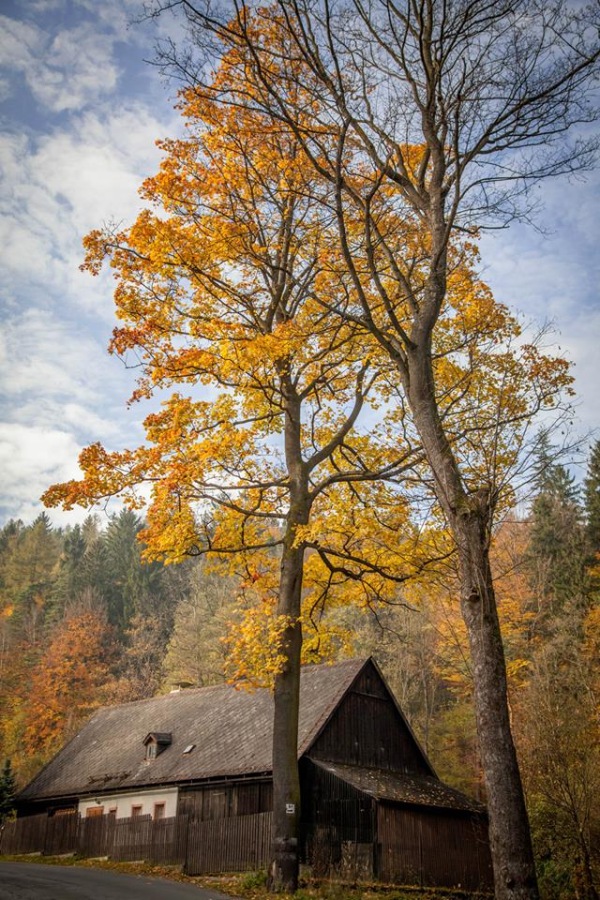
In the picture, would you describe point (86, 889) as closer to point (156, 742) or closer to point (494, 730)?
point (494, 730)

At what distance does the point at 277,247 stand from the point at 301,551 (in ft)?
23.1

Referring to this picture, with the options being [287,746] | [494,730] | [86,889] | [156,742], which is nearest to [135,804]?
[156,742]

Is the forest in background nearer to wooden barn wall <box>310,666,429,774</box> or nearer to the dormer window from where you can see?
wooden barn wall <box>310,666,429,774</box>

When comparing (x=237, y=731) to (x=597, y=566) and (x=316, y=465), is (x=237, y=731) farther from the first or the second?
(x=597, y=566)

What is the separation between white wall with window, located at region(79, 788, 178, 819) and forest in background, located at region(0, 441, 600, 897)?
24.5 ft

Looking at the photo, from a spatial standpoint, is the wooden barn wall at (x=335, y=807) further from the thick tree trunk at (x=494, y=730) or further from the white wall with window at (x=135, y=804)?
the thick tree trunk at (x=494, y=730)

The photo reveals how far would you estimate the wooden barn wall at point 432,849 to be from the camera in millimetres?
18859

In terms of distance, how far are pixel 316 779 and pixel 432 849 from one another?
399 centimetres

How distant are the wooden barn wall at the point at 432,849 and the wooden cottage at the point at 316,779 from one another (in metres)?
0.03

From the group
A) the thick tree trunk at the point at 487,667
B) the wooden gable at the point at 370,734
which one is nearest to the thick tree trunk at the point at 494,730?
the thick tree trunk at the point at 487,667

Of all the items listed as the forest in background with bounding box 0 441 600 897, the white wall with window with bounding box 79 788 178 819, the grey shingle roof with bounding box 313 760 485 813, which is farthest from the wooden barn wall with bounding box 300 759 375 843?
the white wall with window with bounding box 79 788 178 819

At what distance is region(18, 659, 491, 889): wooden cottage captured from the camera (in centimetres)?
1964

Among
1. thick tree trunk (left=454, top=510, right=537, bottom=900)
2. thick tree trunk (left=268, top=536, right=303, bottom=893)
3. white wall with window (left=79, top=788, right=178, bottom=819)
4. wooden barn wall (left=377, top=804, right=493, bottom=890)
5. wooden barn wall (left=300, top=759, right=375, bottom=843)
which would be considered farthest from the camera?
white wall with window (left=79, top=788, right=178, bottom=819)

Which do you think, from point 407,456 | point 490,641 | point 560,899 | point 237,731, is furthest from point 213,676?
point 490,641
